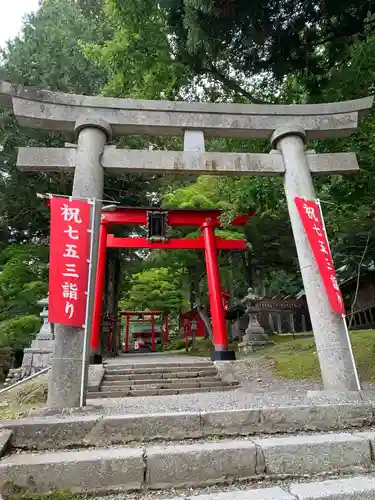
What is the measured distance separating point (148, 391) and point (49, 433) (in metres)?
5.12

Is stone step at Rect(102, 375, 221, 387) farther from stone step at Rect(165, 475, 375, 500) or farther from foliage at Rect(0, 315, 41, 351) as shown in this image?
stone step at Rect(165, 475, 375, 500)

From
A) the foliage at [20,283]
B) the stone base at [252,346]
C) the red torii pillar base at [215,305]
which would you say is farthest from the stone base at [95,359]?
the stone base at [252,346]

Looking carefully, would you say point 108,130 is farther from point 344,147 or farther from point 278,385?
point 278,385

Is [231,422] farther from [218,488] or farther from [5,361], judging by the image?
[5,361]

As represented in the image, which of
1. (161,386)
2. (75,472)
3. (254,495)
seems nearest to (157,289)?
(161,386)

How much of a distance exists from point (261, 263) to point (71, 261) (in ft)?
46.3

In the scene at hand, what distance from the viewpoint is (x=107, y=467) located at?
2562 millimetres

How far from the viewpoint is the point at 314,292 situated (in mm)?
4938

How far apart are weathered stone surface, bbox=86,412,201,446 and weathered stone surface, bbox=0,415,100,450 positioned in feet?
0.28

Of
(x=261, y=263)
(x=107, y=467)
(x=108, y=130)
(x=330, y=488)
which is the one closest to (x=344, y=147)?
Answer: (x=108, y=130)

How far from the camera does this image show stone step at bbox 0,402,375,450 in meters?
2.99

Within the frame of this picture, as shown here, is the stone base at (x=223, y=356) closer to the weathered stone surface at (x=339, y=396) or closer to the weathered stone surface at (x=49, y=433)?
the weathered stone surface at (x=339, y=396)

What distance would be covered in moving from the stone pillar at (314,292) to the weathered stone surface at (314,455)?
1673mm

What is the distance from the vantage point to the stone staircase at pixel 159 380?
25.7 ft
